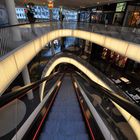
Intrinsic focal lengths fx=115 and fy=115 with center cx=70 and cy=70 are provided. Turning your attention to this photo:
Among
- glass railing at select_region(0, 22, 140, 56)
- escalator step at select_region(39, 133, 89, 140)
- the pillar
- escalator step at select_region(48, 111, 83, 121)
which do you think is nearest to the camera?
escalator step at select_region(39, 133, 89, 140)

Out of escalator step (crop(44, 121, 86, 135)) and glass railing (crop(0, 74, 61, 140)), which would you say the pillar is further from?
escalator step (crop(44, 121, 86, 135))

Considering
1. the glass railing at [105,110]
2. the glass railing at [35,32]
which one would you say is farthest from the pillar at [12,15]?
the glass railing at [105,110]

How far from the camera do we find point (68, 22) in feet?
42.8

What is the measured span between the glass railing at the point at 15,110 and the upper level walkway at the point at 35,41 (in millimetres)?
1041

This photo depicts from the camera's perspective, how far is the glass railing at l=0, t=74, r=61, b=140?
4.17ft

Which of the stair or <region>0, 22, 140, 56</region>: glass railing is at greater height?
<region>0, 22, 140, 56</region>: glass railing

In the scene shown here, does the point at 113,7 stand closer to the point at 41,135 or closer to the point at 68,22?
the point at 68,22

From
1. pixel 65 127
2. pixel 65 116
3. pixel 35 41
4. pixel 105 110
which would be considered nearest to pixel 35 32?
pixel 35 41

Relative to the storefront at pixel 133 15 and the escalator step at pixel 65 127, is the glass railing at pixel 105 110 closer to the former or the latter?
the escalator step at pixel 65 127

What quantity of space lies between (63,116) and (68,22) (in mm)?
11854

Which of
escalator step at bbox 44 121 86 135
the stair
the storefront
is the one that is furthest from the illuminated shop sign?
escalator step at bbox 44 121 86 135

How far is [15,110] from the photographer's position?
12.7ft

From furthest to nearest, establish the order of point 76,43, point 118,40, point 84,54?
point 76,43
point 84,54
point 118,40

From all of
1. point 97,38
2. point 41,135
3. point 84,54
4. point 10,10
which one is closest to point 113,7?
point 97,38
